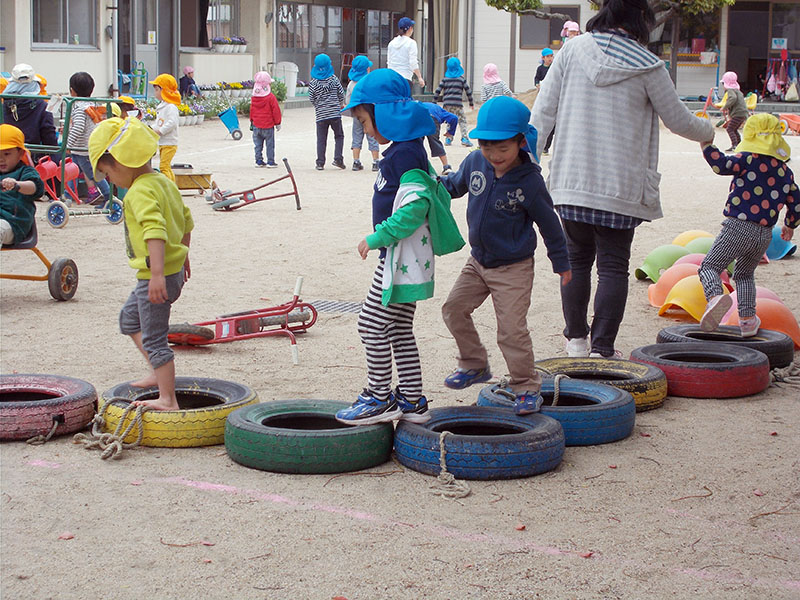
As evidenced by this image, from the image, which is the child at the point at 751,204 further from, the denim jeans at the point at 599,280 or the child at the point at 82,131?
the child at the point at 82,131

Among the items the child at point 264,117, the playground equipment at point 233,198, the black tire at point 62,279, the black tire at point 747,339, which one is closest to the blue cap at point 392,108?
the black tire at point 747,339

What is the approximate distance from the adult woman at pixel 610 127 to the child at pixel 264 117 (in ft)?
37.2

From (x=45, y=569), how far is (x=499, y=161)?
7.90ft

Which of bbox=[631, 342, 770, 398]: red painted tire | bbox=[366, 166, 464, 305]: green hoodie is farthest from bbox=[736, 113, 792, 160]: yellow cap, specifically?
bbox=[366, 166, 464, 305]: green hoodie

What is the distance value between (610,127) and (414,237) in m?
1.59

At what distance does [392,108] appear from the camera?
4.39 meters

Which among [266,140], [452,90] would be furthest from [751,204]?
[452,90]

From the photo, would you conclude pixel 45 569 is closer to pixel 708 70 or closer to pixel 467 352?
pixel 467 352

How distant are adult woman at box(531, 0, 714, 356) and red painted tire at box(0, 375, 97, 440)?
99.2 inches

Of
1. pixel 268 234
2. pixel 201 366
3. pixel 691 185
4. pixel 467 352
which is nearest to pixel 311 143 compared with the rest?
pixel 691 185

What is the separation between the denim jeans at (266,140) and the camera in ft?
55.6

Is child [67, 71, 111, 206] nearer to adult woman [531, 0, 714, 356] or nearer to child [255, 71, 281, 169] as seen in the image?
child [255, 71, 281, 169]

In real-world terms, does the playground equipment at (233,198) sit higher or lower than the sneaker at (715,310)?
higher

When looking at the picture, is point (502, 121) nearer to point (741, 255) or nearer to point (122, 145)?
point (122, 145)
